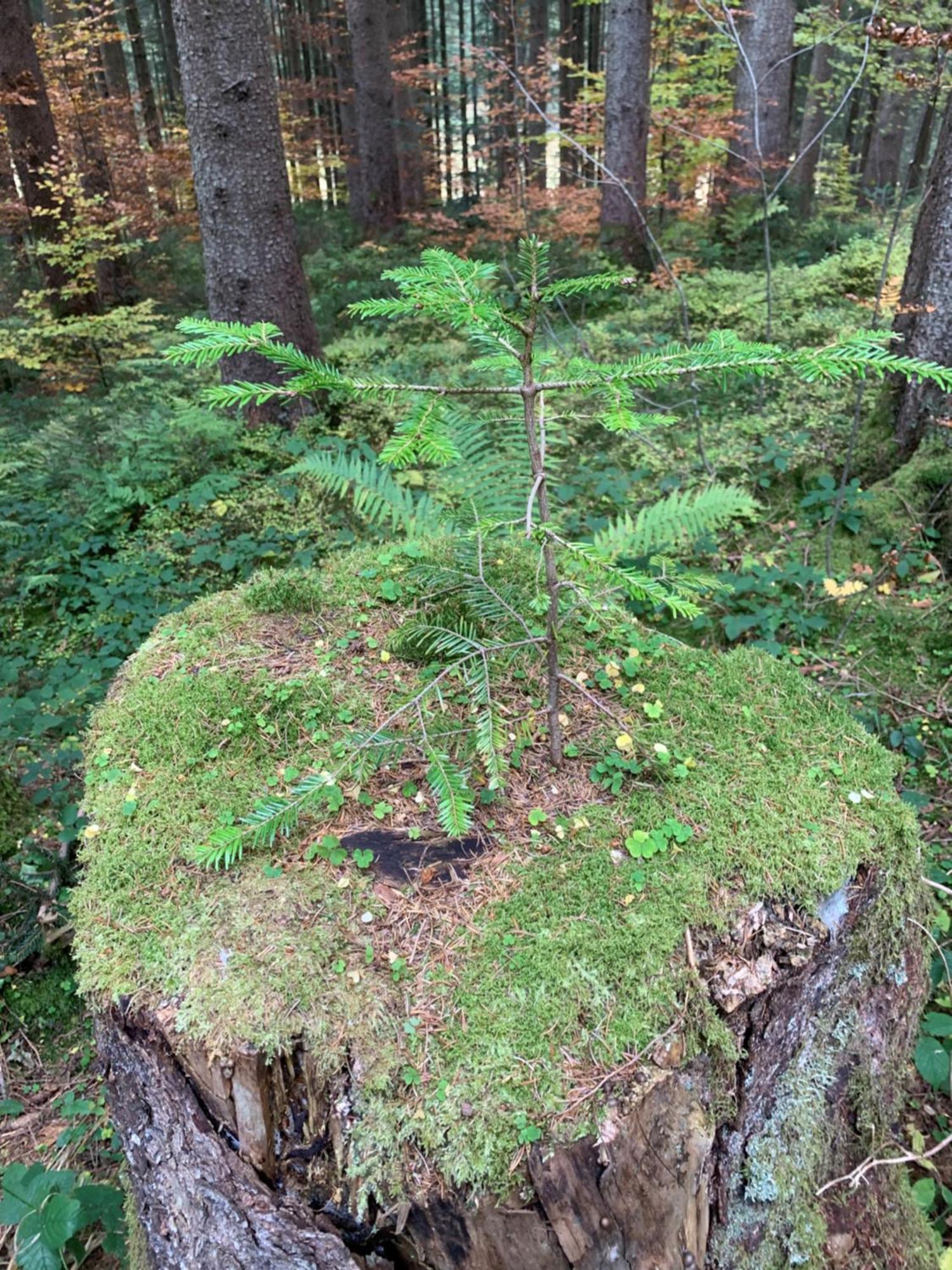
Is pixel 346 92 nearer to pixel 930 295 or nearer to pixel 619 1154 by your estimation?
pixel 930 295

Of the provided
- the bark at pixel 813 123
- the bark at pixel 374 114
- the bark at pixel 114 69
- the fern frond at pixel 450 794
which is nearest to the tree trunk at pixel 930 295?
the fern frond at pixel 450 794

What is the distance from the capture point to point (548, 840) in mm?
2164

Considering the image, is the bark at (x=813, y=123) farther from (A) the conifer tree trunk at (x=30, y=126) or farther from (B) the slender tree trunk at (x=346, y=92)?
(A) the conifer tree trunk at (x=30, y=126)

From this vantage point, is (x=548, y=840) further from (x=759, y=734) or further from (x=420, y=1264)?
(x=420, y=1264)

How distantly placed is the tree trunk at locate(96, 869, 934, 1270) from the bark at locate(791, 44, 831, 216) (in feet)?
37.0

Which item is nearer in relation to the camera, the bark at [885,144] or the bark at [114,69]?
the bark at [114,69]

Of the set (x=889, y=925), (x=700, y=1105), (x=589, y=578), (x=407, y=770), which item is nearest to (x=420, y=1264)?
(x=700, y=1105)

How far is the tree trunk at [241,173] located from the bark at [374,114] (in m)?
7.42

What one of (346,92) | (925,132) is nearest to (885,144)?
(925,132)

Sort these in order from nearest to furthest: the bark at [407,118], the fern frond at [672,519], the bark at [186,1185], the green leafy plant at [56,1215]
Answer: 1. the bark at [186,1185]
2. the green leafy plant at [56,1215]
3. the fern frond at [672,519]
4. the bark at [407,118]

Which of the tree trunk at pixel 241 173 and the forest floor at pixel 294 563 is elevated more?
the tree trunk at pixel 241 173

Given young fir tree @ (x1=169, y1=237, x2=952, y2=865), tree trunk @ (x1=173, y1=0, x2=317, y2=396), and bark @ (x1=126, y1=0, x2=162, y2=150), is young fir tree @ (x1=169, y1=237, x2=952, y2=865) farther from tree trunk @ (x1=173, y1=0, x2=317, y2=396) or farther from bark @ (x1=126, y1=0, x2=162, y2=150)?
bark @ (x1=126, y1=0, x2=162, y2=150)

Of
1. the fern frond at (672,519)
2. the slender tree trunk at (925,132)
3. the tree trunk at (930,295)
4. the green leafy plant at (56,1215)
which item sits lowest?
the green leafy plant at (56,1215)

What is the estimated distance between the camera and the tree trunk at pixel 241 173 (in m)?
5.45
